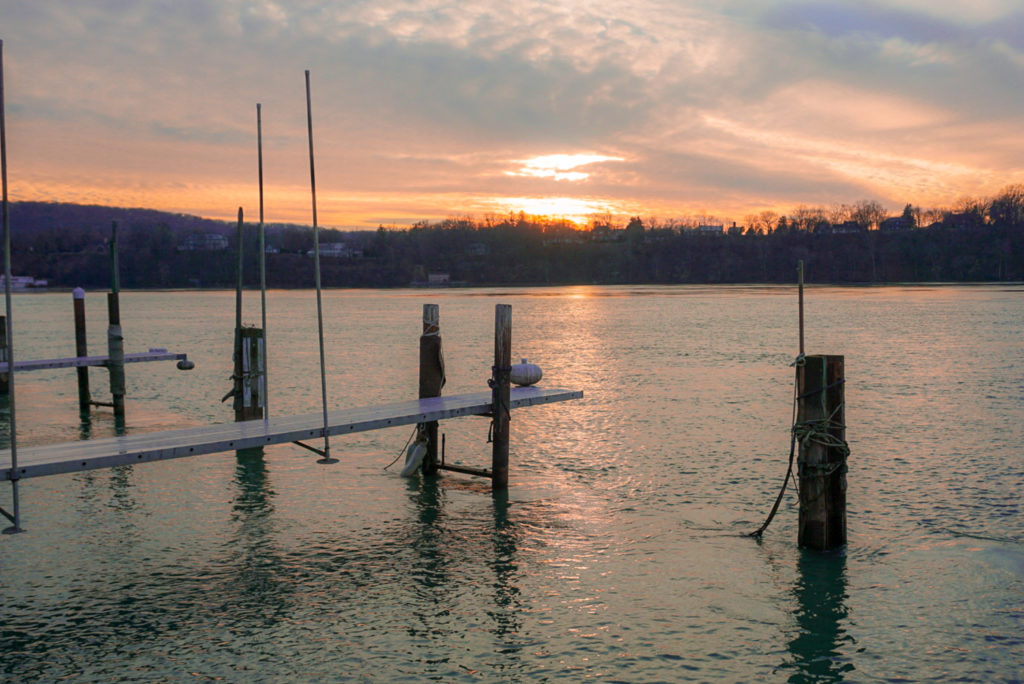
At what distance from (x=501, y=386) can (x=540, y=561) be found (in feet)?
10.2

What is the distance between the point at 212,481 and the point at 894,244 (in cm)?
19865

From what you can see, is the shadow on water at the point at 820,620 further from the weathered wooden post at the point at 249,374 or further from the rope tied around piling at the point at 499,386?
the weathered wooden post at the point at 249,374

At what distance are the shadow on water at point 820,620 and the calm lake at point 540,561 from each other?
26 mm

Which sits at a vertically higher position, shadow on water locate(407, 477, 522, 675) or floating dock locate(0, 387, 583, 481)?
floating dock locate(0, 387, 583, 481)

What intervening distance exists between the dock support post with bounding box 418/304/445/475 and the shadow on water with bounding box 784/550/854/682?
5690 mm

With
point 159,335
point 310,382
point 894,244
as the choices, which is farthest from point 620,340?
point 894,244

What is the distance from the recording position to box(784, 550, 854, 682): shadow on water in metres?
6.97

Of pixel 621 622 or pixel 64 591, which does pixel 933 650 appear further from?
pixel 64 591

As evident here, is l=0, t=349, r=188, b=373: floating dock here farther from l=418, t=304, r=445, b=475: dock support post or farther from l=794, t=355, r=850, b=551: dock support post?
l=794, t=355, r=850, b=551: dock support post

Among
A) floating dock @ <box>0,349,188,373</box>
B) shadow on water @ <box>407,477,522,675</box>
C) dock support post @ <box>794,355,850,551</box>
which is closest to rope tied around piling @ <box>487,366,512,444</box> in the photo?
shadow on water @ <box>407,477,522,675</box>

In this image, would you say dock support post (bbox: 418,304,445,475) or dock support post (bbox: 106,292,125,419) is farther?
dock support post (bbox: 106,292,125,419)

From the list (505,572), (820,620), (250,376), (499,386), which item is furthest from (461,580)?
(250,376)

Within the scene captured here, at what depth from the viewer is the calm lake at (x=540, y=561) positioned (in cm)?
712

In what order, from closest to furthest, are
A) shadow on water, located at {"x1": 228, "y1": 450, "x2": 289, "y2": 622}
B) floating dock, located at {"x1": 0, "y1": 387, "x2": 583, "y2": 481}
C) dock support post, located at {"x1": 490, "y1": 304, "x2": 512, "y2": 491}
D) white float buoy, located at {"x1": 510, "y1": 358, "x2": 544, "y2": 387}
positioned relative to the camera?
floating dock, located at {"x1": 0, "y1": 387, "x2": 583, "y2": 481} < shadow on water, located at {"x1": 228, "y1": 450, "x2": 289, "y2": 622} < dock support post, located at {"x1": 490, "y1": 304, "x2": 512, "y2": 491} < white float buoy, located at {"x1": 510, "y1": 358, "x2": 544, "y2": 387}
